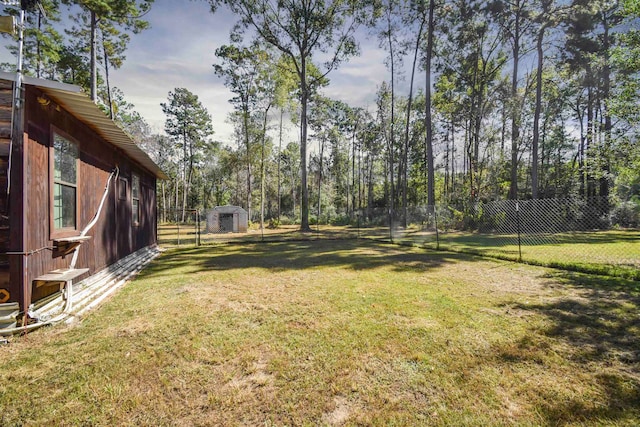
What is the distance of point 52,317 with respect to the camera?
10.5 ft

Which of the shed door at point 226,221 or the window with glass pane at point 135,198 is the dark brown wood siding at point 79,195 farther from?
the shed door at point 226,221

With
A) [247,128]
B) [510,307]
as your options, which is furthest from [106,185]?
[247,128]

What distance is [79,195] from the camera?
4348mm

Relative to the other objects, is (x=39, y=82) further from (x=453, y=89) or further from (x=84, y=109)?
(x=453, y=89)

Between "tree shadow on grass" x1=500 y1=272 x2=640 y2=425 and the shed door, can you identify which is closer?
"tree shadow on grass" x1=500 y1=272 x2=640 y2=425

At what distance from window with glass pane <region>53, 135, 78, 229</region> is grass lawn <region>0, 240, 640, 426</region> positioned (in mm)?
1364

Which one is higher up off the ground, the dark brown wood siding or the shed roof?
the shed roof

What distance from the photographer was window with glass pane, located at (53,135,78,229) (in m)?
3.73

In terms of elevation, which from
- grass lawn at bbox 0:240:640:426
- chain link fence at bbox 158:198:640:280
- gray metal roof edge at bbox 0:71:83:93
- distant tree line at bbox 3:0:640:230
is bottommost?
grass lawn at bbox 0:240:640:426

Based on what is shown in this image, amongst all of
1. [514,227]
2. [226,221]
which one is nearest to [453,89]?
[514,227]

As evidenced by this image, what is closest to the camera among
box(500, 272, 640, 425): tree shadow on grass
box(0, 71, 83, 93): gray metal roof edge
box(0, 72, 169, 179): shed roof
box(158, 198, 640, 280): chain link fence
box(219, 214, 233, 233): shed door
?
box(500, 272, 640, 425): tree shadow on grass

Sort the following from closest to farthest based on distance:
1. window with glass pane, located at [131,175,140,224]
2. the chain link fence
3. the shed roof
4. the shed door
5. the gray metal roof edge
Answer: the gray metal roof edge, the shed roof, window with glass pane, located at [131,175,140,224], the chain link fence, the shed door

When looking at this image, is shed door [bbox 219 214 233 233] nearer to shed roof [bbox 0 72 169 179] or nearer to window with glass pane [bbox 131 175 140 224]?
window with glass pane [bbox 131 175 140 224]

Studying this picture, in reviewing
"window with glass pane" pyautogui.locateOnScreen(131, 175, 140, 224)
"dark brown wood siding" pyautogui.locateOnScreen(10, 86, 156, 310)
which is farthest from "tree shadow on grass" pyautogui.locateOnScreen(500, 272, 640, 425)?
"window with glass pane" pyautogui.locateOnScreen(131, 175, 140, 224)
